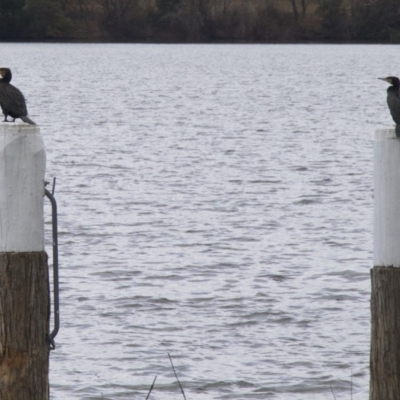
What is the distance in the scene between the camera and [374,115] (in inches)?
1442

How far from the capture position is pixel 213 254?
42.5ft

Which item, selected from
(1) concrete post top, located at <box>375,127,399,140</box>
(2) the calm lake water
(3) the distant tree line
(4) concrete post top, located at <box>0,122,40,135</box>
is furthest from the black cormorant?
(3) the distant tree line

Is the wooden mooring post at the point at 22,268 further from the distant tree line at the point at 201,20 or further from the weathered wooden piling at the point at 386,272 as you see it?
the distant tree line at the point at 201,20

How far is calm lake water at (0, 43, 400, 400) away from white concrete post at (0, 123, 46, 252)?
11.1 ft

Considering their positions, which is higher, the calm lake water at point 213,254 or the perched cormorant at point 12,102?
the perched cormorant at point 12,102

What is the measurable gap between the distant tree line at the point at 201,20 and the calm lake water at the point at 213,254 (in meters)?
80.8

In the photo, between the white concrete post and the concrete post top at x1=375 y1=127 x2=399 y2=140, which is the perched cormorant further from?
the concrete post top at x1=375 y1=127 x2=399 y2=140

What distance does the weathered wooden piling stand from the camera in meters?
4.24

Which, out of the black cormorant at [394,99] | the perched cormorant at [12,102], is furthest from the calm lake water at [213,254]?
the perched cormorant at [12,102]

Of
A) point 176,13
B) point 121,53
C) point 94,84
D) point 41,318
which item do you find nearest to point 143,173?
point 41,318

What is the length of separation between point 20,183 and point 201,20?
4556 inches

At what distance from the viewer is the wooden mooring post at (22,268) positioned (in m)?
4.19

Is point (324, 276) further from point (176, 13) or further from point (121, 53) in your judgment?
point (176, 13)

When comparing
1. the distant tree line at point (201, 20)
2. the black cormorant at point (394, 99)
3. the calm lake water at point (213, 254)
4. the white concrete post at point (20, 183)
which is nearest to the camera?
the white concrete post at point (20, 183)
